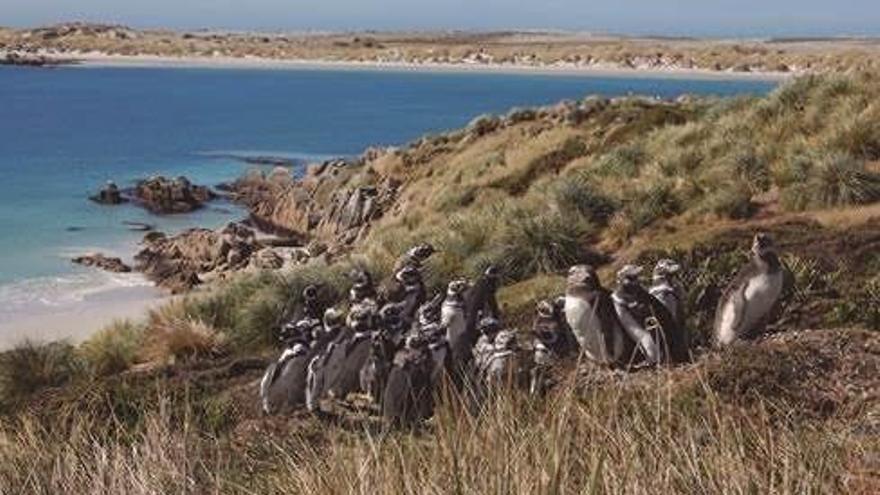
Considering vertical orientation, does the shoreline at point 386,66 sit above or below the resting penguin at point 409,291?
below

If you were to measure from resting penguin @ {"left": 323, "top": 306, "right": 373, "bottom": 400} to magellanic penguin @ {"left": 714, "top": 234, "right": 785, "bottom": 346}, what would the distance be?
2.88 m

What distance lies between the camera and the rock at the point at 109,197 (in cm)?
4075

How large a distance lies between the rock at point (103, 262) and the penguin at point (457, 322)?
19.0 meters

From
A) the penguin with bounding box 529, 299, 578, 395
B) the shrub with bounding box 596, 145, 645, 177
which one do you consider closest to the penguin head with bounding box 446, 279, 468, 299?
the penguin with bounding box 529, 299, 578, 395

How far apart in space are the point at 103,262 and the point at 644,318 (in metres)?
22.5

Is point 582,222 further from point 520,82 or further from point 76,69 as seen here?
point 76,69

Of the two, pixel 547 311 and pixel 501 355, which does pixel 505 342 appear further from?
→ pixel 547 311

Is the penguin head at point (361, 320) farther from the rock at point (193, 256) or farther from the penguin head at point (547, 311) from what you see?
the rock at point (193, 256)

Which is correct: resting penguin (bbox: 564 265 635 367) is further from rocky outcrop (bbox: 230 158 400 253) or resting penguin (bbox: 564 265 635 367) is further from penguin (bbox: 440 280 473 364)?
rocky outcrop (bbox: 230 158 400 253)

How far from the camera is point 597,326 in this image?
381 inches

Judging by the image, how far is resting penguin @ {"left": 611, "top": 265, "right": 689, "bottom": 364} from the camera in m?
9.41

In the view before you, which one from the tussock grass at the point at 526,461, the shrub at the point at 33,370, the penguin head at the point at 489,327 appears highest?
the tussock grass at the point at 526,461

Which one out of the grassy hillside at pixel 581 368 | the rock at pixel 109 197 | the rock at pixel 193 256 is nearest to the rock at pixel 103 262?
the rock at pixel 193 256

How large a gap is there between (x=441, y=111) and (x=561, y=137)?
51371mm
